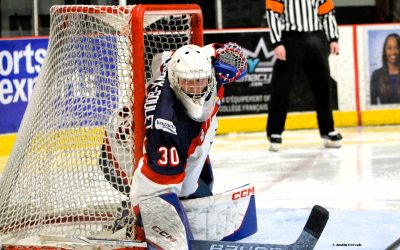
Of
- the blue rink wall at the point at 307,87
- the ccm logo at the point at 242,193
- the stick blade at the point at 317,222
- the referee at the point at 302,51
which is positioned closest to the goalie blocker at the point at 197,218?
the ccm logo at the point at 242,193

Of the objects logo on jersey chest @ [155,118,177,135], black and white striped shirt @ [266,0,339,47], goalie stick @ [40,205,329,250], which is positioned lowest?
goalie stick @ [40,205,329,250]

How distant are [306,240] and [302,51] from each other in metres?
3.07

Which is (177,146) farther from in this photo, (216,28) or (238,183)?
(216,28)

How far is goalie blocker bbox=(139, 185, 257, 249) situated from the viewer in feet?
8.89

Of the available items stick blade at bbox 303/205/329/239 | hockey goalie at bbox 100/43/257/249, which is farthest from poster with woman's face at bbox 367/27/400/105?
stick blade at bbox 303/205/329/239

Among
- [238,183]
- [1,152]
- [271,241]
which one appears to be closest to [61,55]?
[271,241]

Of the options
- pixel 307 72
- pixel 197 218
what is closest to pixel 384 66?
pixel 307 72

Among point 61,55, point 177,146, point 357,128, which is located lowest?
point 357,128

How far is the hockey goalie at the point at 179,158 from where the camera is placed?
273 centimetres

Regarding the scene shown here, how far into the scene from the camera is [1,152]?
582cm

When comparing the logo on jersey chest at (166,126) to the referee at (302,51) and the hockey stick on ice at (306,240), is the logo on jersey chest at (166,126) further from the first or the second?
the referee at (302,51)

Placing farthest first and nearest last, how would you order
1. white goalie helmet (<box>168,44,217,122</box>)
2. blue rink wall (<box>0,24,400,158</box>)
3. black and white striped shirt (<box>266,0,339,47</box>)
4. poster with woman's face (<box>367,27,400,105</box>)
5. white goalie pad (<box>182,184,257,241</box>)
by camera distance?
1. poster with woman's face (<box>367,27,400,105</box>)
2. blue rink wall (<box>0,24,400,158</box>)
3. black and white striped shirt (<box>266,0,339,47</box>)
4. white goalie pad (<box>182,184,257,241</box>)
5. white goalie helmet (<box>168,44,217,122</box>)

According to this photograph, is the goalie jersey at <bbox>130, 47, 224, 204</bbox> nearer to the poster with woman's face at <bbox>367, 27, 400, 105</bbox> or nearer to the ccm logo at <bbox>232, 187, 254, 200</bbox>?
the ccm logo at <bbox>232, 187, 254, 200</bbox>

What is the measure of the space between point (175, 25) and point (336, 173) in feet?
5.87
